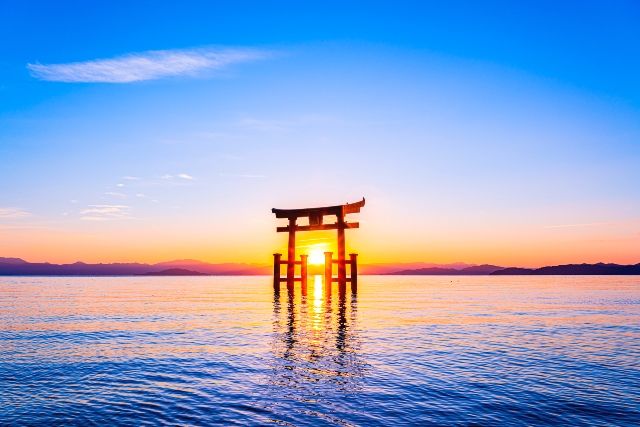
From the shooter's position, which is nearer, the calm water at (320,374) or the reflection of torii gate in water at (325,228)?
the calm water at (320,374)

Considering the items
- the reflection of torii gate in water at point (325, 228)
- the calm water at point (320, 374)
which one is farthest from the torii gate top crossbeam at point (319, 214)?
the calm water at point (320, 374)

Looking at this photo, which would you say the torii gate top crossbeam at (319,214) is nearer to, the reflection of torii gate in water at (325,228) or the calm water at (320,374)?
the reflection of torii gate in water at (325,228)

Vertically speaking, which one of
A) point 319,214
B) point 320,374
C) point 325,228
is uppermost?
point 319,214

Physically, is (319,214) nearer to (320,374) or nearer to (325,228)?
(325,228)

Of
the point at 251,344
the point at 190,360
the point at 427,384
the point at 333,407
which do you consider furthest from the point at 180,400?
the point at 251,344

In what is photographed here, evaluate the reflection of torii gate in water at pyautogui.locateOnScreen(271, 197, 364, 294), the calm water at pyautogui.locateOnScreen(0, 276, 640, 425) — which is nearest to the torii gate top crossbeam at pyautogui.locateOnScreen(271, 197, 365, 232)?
the reflection of torii gate in water at pyautogui.locateOnScreen(271, 197, 364, 294)

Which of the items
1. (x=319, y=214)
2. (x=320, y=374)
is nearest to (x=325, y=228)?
(x=319, y=214)

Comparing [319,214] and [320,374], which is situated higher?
[319,214]

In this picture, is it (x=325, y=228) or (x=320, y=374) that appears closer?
(x=320, y=374)

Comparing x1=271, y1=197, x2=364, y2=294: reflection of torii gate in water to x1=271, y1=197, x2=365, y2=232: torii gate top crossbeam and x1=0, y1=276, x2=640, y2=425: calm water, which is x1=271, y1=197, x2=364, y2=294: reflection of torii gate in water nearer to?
x1=271, y1=197, x2=365, y2=232: torii gate top crossbeam

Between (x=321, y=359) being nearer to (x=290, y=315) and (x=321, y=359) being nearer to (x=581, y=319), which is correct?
(x=290, y=315)

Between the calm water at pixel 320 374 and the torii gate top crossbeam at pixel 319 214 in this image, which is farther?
the torii gate top crossbeam at pixel 319 214

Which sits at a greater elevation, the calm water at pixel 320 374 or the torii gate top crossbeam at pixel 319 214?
the torii gate top crossbeam at pixel 319 214

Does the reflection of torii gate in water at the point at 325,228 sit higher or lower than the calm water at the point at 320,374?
higher
